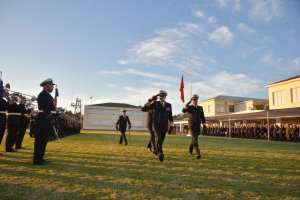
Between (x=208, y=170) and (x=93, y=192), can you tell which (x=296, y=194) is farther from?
(x=93, y=192)

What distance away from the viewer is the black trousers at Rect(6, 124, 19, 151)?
8867mm

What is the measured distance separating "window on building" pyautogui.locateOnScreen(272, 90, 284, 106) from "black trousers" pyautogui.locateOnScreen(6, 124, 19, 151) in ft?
138

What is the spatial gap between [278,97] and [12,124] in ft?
141

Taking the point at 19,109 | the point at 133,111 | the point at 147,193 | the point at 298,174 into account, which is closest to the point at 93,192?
the point at 147,193

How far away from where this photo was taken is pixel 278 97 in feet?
140

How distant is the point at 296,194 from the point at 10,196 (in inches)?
177

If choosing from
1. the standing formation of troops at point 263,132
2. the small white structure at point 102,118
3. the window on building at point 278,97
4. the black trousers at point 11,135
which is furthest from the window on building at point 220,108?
the black trousers at point 11,135

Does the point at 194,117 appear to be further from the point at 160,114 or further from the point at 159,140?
the point at 159,140

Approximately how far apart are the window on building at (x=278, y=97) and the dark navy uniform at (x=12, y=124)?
42034mm

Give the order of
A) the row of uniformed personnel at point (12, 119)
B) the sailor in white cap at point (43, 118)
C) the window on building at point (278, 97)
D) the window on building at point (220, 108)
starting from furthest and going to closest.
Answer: the window on building at point (220, 108), the window on building at point (278, 97), the row of uniformed personnel at point (12, 119), the sailor in white cap at point (43, 118)

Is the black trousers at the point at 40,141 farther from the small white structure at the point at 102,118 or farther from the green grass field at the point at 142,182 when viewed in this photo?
the small white structure at the point at 102,118

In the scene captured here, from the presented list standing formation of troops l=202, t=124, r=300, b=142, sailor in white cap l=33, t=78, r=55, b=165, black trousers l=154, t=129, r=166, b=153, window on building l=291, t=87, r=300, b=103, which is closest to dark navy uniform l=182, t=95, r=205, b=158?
black trousers l=154, t=129, r=166, b=153

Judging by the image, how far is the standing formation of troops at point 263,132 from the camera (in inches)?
986

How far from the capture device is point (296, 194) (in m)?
4.16
